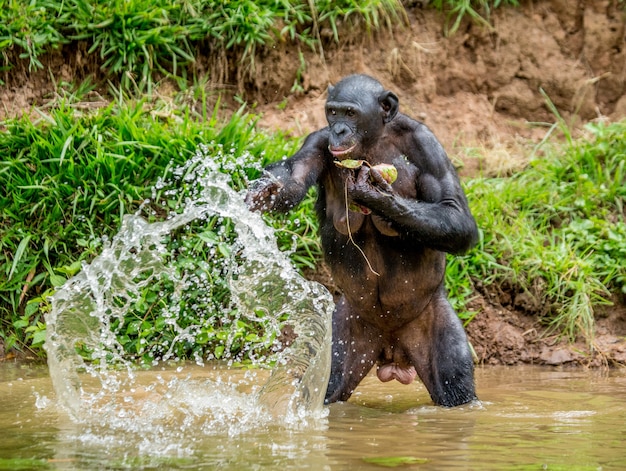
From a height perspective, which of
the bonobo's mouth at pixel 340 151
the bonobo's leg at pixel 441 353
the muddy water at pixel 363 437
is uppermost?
the bonobo's mouth at pixel 340 151

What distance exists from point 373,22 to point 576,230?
311 centimetres

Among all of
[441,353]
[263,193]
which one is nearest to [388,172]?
[263,193]

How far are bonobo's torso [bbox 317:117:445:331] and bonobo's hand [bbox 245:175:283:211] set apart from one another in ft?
1.41

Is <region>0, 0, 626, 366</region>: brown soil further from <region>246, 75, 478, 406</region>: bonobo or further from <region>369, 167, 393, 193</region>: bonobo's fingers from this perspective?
<region>369, 167, 393, 193</region>: bonobo's fingers

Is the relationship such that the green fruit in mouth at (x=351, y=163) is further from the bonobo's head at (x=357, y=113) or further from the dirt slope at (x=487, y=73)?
the dirt slope at (x=487, y=73)

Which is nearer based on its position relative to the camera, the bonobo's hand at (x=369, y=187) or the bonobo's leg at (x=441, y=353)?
the bonobo's hand at (x=369, y=187)

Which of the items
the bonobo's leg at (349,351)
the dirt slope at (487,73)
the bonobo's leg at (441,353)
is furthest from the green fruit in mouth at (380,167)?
the dirt slope at (487,73)

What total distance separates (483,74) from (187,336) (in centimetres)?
472

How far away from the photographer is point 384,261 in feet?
18.7

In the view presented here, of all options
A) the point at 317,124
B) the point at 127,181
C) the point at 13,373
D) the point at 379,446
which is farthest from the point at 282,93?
the point at 379,446

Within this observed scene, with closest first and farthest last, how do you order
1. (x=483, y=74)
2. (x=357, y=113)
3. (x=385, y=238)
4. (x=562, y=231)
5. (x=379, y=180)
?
1. (x=379, y=180)
2. (x=357, y=113)
3. (x=385, y=238)
4. (x=562, y=231)
5. (x=483, y=74)

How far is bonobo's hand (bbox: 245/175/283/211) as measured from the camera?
5.42 m

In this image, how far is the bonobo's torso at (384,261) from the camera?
223 inches

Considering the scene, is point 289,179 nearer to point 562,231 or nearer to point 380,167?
point 380,167
